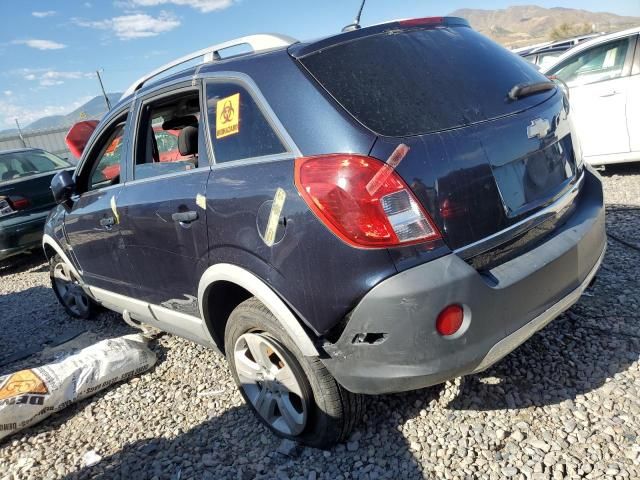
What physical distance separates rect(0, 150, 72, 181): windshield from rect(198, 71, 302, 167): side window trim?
241 inches

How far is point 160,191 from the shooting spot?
8.54 ft

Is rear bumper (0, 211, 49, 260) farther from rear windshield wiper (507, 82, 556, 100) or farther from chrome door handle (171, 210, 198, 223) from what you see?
rear windshield wiper (507, 82, 556, 100)

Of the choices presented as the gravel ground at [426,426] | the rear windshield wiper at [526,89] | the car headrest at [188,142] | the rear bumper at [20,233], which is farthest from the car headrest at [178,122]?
the rear bumper at [20,233]

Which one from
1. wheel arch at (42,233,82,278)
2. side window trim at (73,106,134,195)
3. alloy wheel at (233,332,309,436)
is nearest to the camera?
alloy wheel at (233,332,309,436)

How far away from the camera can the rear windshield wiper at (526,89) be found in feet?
6.78

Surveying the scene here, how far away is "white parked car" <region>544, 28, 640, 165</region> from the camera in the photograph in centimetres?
529

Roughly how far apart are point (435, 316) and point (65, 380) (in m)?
2.40

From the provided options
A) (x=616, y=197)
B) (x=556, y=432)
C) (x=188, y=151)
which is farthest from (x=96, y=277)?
(x=616, y=197)

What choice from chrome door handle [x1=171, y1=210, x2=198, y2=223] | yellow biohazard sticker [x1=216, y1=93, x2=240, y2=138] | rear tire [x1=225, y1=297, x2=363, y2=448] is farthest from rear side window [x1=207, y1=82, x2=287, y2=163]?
rear tire [x1=225, y1=297, x2=363, y2=448]

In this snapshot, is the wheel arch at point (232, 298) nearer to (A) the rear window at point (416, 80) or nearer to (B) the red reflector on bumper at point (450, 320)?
(B) the red reflector on bumper at point (450, 320)

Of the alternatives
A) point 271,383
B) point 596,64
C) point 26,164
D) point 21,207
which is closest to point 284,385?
point 271,383

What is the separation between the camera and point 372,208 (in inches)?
66.3

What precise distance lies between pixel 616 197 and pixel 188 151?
4.44 m

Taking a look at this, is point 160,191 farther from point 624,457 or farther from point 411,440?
point 624,457
